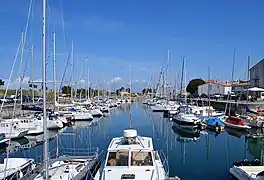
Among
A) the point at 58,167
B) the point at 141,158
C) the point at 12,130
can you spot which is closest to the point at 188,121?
the point at 12,130

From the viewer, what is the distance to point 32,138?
1401 inches

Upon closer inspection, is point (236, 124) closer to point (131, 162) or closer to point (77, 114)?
point (77, 114)

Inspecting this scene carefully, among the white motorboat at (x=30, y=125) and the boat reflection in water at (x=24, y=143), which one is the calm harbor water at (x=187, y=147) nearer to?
the boat reflection in water at (x=24, y=143)

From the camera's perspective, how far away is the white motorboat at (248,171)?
15.0m

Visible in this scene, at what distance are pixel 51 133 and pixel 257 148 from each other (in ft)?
75.4

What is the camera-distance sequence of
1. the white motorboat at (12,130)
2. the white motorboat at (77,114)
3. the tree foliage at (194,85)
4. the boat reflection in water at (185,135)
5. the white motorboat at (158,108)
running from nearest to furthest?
the white motorboat at (12,130) → the boat reflection in water at (185,135) → the white motorboat at (77,114) → the white motorboat at (158,108) → the tree foliage at (194,85)

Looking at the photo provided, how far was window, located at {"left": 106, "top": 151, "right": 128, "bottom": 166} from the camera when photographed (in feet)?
43.9

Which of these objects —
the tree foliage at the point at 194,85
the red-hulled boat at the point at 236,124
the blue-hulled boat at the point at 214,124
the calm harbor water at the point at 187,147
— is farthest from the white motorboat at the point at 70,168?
the tree foliage at the point at 194,85

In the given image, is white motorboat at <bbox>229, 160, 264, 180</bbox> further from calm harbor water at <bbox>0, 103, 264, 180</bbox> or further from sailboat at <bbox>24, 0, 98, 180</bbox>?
sailboat at <bbox>24, 0, 98, 180</bbox>

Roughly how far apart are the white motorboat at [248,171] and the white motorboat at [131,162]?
433 centimetres

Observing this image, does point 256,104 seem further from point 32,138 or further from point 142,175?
point 142,175

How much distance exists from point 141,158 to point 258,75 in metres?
72.6

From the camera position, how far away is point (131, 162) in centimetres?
1323

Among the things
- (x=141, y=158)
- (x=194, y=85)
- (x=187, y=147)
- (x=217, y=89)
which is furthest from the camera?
(x=194, y=85)
